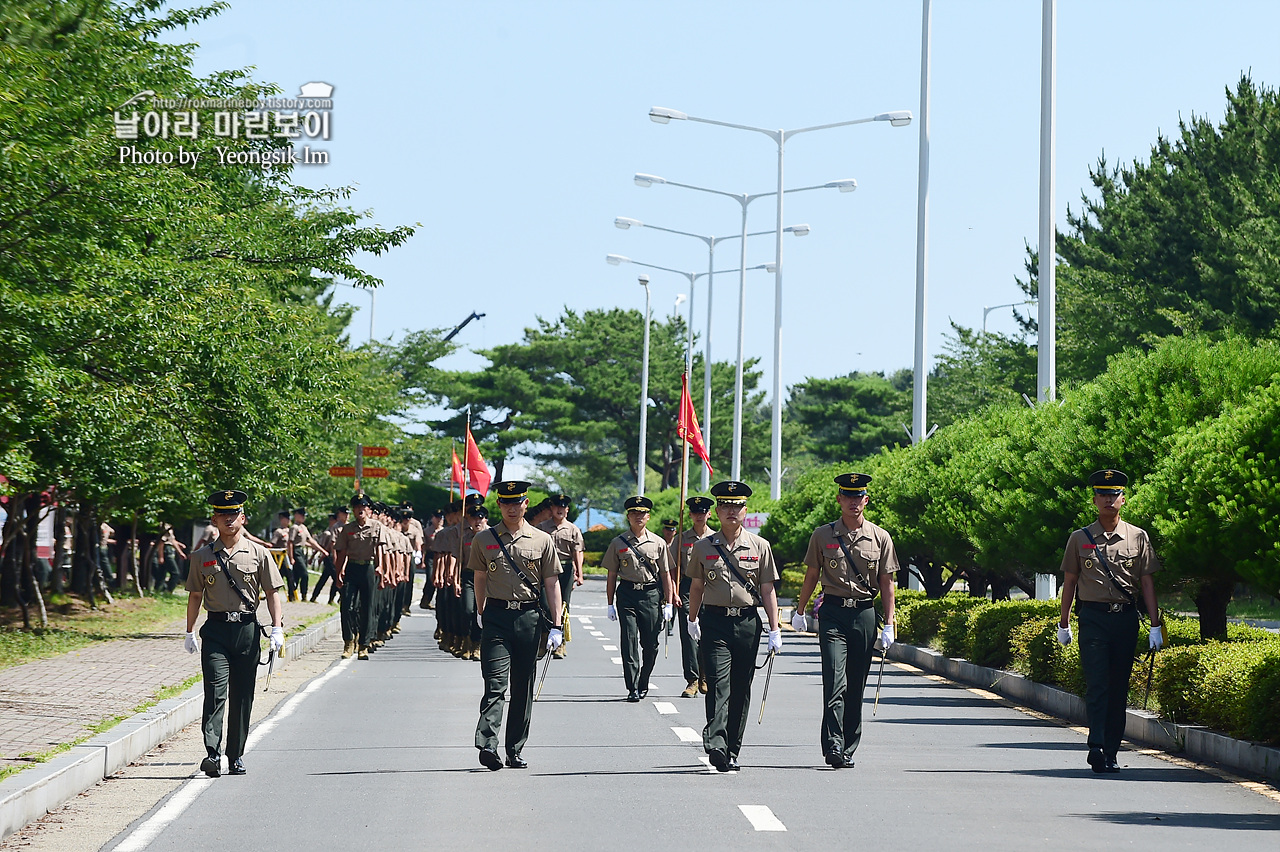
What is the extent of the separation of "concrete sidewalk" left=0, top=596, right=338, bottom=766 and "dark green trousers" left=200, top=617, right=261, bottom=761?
1.11 m

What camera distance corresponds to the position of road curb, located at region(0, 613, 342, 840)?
9547 mm

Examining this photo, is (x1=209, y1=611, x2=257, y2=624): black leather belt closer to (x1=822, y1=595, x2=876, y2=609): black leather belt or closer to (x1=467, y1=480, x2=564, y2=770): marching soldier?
(x1=467, y1=480, x2=564, y2=770): marching soldier

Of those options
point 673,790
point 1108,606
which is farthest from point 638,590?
point 673,790

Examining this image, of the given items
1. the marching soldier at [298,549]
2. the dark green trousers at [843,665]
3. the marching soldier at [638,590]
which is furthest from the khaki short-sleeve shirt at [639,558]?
the marching soldier at [298,549]

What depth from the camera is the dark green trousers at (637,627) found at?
17.6 meters

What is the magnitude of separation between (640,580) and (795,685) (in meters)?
3.40

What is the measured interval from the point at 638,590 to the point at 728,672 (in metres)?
6.03

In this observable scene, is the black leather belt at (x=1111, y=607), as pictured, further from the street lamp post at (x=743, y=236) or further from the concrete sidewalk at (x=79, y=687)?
the street lamp post at (x=743, y=236)

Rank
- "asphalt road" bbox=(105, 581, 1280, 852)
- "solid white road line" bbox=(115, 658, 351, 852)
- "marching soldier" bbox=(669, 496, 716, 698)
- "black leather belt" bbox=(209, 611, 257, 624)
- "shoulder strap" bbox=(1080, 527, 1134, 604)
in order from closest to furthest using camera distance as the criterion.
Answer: "solid white road line" bbox=(115, 658, 351, 852) < "asphalt road" bbox=(105, 581, 1280, 852) < "black leather belt" bbox=(209, 611, 257, 624) < "shoulder strap" bbox=(1080, 527, 1134, 604) < "marching soldier" bbox=(669, 496, 716, 698)

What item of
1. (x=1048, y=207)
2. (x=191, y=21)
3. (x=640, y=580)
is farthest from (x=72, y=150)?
(x=1048, y=207)

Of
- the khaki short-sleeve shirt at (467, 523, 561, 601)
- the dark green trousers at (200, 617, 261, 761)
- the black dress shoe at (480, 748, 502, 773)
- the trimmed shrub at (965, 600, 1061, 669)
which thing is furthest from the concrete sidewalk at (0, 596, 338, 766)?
the trimmed shrub at (965, 600, 1061, 669)

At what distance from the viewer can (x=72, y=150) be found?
51.3ft

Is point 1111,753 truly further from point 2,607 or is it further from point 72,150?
point 2,607

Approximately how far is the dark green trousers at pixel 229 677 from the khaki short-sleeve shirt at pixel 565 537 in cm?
778
